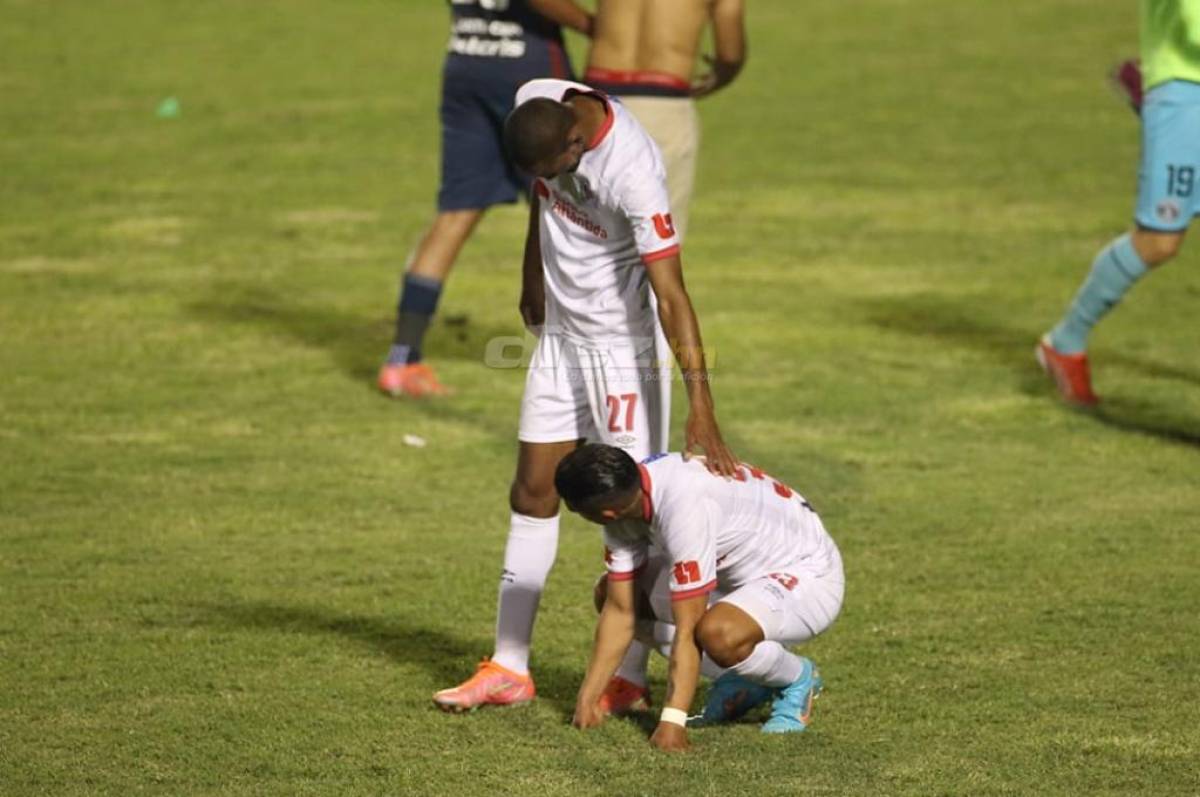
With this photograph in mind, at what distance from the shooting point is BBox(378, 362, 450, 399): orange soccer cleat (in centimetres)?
1009

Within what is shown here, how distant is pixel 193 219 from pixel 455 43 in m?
4.72

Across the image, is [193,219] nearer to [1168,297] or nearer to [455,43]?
[455,43]

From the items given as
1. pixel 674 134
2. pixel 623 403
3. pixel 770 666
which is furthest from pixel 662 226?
pixel 674 134

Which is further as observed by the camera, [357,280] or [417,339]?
[357,280]

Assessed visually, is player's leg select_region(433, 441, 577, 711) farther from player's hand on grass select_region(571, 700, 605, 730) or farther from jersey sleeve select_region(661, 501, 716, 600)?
jersey sleeve select_region(661, 501, 716, 600)

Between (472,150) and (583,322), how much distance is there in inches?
160

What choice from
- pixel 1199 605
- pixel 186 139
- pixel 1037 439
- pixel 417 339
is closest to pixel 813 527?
pixel 1199 605

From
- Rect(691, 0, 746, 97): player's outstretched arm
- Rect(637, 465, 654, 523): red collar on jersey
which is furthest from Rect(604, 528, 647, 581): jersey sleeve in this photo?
Rect(691, 0, 746, 97): player's outstretched arm

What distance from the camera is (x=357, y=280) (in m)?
12.7

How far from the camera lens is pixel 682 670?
5.62 m

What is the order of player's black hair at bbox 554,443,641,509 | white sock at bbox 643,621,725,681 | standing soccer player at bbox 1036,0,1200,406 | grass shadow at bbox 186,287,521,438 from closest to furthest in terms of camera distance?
player's black hair at bbox 554,443,641,509, white sock at bbox 643,621,725,681, standing soccer player at bbox 1036,0,1200,406, grass shadow at bbox 186,287,521,438

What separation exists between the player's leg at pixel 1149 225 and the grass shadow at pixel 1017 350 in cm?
24

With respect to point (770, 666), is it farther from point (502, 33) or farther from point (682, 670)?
point (502, 33)

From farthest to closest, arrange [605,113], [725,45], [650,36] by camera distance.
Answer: [725,45] < [650,36] < [605,113]
